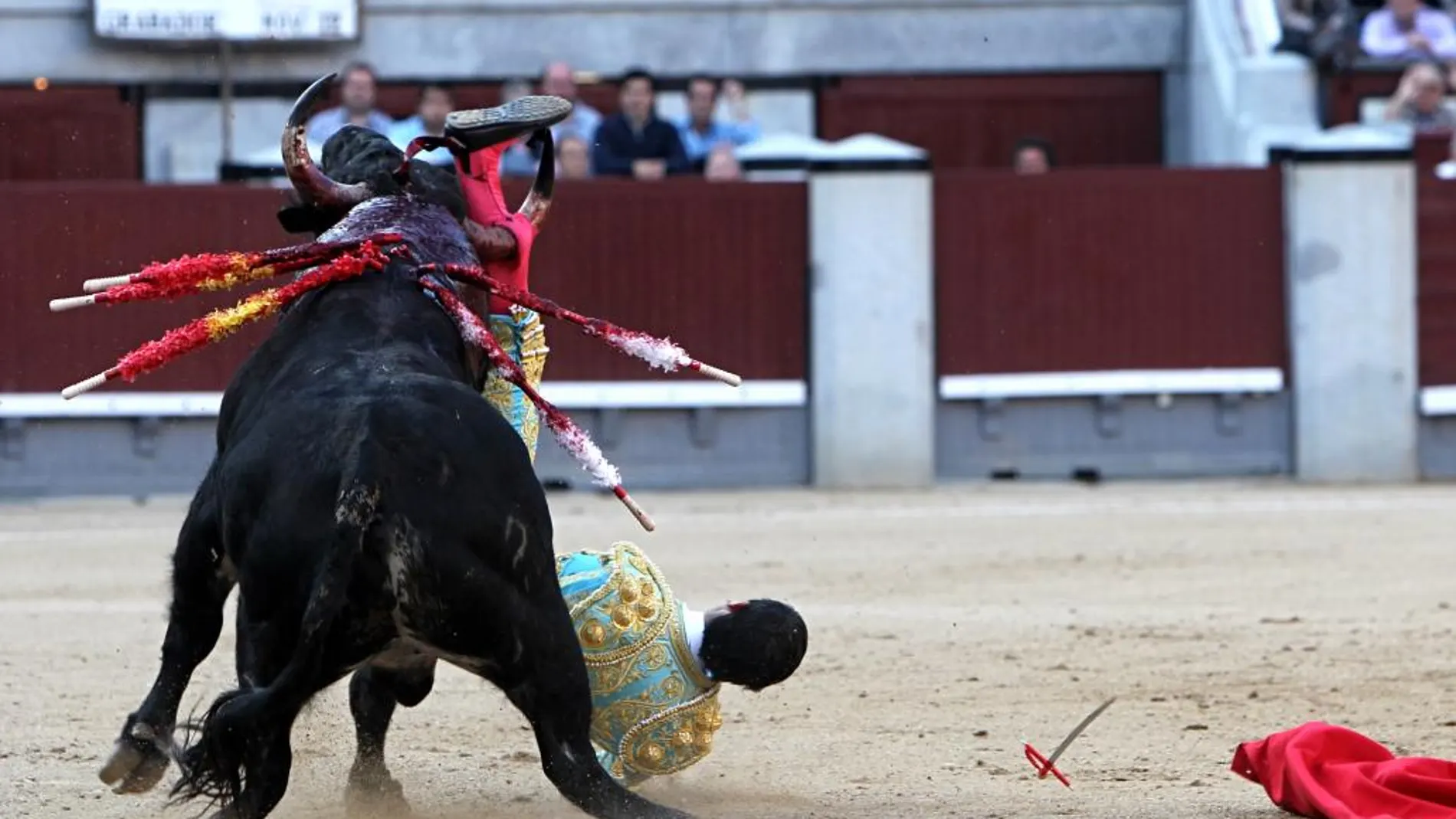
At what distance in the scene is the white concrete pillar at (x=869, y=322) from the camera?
34.0ft

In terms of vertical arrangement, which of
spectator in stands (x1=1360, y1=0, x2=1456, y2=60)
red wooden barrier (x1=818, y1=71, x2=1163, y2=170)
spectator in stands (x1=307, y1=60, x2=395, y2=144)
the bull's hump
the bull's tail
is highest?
Answer: spectator in stands (x1=1360, y1=0, x2=1456, y2=60)

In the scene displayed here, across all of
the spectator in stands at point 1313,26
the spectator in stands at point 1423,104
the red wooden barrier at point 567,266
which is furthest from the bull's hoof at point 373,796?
the spectator in stands at point 1313,26

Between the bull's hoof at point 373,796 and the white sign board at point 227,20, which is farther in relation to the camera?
the white sign board at point 227,20

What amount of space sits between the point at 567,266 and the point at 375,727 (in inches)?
239

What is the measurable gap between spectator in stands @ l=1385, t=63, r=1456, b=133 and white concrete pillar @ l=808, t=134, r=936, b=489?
7.56ft

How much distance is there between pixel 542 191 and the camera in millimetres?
4379

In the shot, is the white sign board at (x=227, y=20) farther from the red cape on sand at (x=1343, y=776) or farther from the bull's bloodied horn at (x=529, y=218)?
the red cape on sand at (x=1343, y=776)

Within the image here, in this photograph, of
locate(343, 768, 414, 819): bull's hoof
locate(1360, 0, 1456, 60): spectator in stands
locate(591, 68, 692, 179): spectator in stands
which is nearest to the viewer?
locate(343, 768, 414, 819): bull's hoof

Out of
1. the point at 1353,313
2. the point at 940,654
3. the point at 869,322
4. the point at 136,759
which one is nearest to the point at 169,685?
the point at 136,759

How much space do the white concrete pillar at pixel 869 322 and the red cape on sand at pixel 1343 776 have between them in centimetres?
610

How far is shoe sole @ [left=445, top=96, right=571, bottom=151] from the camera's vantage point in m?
4.06

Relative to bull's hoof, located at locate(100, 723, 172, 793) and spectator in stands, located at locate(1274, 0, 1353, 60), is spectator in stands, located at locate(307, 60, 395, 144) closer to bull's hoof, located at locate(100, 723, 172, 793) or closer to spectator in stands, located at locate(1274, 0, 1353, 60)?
spectator in stands, located at locate(1274, 0, 1353, 60)

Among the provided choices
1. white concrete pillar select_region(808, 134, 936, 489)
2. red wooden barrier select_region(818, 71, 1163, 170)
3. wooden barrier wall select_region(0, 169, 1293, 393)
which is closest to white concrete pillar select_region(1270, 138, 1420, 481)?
wooden barrier wall select_region(0, 169, 1293, 393)

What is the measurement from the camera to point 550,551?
363 centimetres
